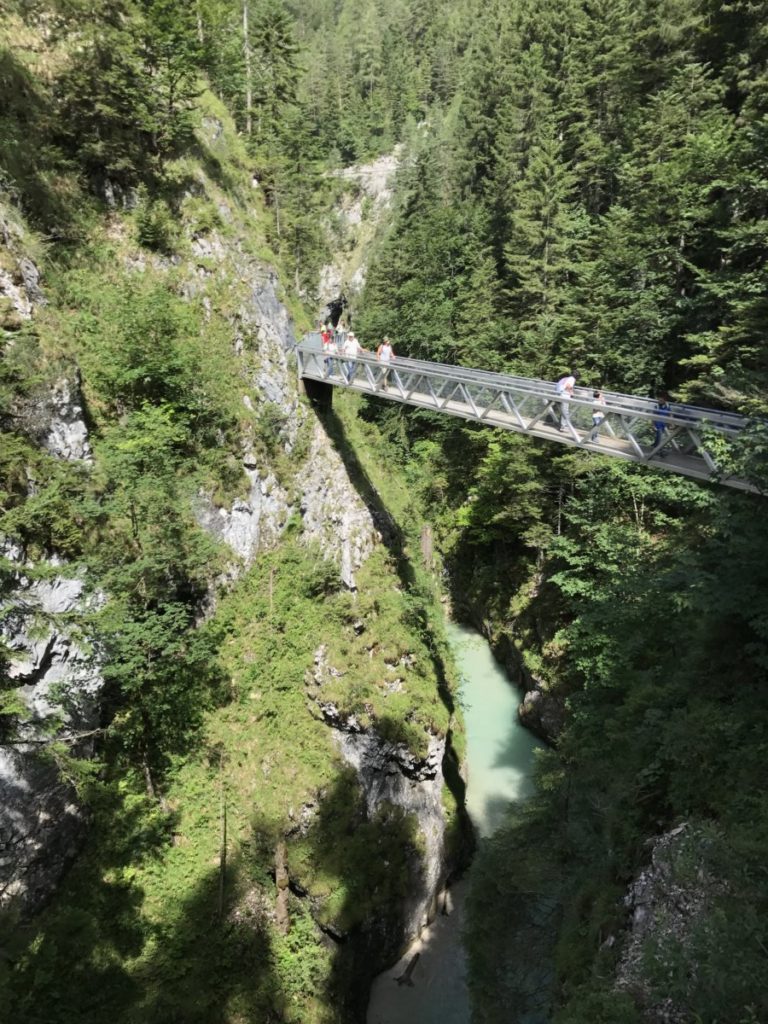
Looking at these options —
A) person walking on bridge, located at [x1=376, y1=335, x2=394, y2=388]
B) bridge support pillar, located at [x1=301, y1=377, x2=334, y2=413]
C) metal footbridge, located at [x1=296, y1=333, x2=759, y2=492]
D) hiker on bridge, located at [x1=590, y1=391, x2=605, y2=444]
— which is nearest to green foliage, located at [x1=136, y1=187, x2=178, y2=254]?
metal footbridge, located at [x1=296, y1=333, x2=759, y2=492]

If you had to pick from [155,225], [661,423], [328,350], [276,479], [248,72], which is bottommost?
[276,479]

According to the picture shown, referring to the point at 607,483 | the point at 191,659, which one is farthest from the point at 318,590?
the point at 607,483

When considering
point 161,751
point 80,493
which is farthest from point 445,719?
point 80,493

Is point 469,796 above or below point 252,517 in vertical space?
below

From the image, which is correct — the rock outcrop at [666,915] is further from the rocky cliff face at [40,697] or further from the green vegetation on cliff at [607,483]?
the rocky cliff face at [40,697]

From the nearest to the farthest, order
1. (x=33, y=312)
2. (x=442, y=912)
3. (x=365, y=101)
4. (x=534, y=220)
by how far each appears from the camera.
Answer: (x=33, y=312)
(x=442, y=912)
(x=534, y=220)
(x=365, y=101)

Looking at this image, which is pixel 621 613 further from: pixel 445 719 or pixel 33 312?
pixel 33 312

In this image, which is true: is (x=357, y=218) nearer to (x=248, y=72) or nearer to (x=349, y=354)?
(x=248, y=72)
